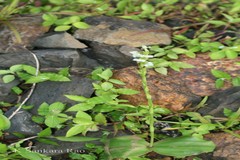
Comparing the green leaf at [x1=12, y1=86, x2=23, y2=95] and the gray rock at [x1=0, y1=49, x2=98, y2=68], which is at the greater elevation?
the gray rock at [x1=0, y1=49, x2=98, y2=68]

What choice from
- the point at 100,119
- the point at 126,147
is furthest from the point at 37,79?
the point at 126,147

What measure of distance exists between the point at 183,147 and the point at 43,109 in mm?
695

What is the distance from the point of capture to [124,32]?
271 centimetres

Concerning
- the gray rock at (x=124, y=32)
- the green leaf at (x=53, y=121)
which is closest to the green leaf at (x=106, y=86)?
the green leaf at (x=53, y=121)

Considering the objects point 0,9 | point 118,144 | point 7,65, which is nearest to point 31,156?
point 118,144

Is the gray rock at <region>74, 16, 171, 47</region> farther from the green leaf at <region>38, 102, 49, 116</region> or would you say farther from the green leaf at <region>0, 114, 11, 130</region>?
the green leaf at <region>0, 114, 11, 130</region>

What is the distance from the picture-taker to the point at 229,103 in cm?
212

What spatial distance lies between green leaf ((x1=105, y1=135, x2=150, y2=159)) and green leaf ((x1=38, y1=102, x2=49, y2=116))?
37 cm

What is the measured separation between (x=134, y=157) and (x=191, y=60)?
2.81 feet

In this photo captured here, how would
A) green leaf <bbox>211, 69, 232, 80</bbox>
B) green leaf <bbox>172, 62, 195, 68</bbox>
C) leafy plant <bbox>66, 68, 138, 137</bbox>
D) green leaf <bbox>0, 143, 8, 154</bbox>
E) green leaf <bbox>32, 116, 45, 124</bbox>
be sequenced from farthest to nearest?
green leaf <bbox>172, 62, 195, 68</bbox> → green leaf <bbox>211, 69, 232, 80</bbox> → green leaf <bbox>32, 116, 45, 124</bbox> → leafy plant <bbox>66, 68, 138, 137</bbox> → green leaf <bbox>0, 143, 8, 154</bbox>

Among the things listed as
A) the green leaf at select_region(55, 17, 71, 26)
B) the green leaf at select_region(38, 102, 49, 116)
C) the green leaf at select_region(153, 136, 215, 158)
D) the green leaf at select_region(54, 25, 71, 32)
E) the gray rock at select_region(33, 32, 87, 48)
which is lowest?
the green leaf at select_region(38, 102, 49, 116)

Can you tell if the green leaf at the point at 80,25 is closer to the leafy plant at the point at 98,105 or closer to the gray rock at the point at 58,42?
the gray rock at the point at 58,42

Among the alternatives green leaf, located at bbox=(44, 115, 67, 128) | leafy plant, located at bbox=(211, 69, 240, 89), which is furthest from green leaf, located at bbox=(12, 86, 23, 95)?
leafy plant, located at bbox=(211, 69, 240, 89)

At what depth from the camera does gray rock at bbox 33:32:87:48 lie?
2600mm
